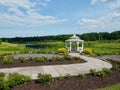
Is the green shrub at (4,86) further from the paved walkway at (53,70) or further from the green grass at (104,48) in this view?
the green grass at (104,48)

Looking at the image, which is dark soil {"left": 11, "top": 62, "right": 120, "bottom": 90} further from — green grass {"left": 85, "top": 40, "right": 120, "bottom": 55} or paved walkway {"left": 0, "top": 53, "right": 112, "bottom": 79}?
green grass {"left": 85, "top": 40, "right": 120, "bottom": 55}

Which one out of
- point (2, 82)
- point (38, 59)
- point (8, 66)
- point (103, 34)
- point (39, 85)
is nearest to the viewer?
point (2, 82)

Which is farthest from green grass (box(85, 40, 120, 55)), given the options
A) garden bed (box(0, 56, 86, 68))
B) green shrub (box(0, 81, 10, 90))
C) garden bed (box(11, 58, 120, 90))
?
green shrub (box(0, 81, 10, 90))

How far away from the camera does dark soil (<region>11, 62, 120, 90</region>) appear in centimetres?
700

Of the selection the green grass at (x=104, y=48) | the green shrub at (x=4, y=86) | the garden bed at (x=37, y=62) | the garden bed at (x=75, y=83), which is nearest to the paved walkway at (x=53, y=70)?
the garden bed at (x=75, y=83)

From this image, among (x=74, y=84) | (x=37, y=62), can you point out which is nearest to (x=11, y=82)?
(x=74, y=84)

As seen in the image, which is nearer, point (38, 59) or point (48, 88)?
point (48, 88)

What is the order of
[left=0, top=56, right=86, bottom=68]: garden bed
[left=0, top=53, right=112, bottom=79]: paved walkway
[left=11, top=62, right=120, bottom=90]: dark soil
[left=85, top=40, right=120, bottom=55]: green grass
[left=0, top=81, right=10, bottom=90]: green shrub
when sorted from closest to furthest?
[left=0, top=81, right=10, bottom=90]: green shrub < [left=11, top=62, right=120, bottom=90]: dark soil < [left=0, top=53, right=112, bottom=79]: paved walkway < [left=0, top=56, right=86, bottom=68]: garden bed < [left=85, top=40, right=120, bottom=55]: green grass

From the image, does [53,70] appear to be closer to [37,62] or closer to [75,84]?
[75,84]

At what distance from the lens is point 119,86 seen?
23.6 ft

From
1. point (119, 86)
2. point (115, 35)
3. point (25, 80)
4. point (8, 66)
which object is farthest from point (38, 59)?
point (115, 35)

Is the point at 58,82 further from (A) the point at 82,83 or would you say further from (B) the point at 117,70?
(B) the point at 117,70

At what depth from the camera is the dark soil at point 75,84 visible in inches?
276

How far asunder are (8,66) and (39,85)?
4.99 metres
